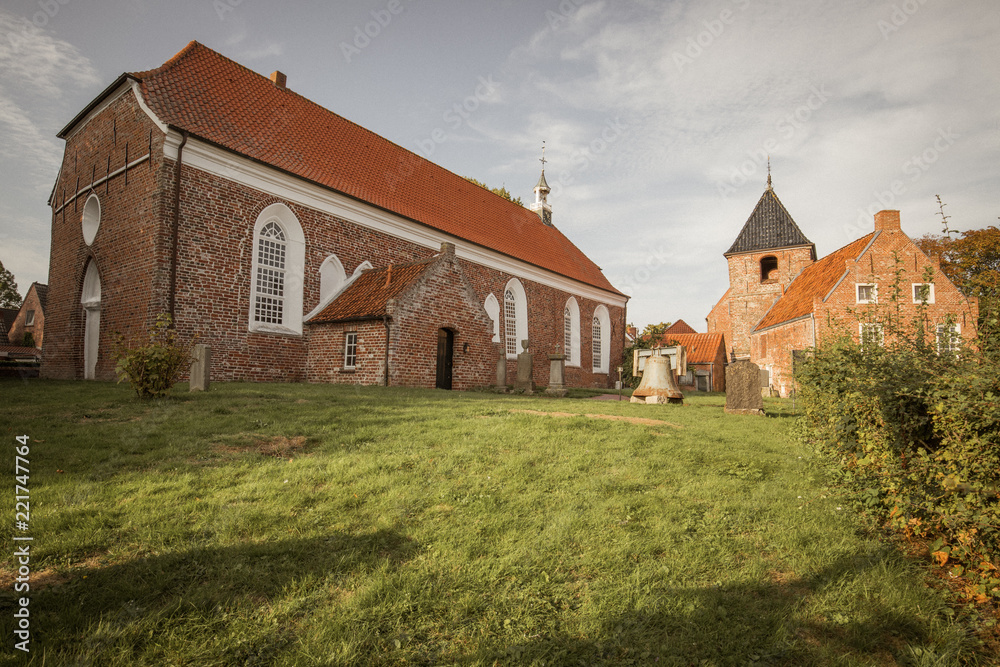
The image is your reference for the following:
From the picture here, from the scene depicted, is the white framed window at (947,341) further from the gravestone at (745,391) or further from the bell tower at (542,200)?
the bell tower at (542,200)

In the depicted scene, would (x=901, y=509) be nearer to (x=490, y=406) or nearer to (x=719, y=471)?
(x=719, y=471)

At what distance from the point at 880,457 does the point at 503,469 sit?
331 centimetres

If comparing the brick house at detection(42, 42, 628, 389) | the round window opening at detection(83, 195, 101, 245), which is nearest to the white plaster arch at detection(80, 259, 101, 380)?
the brick house at detection(42, 42, 628, 389)

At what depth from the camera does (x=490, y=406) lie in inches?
377

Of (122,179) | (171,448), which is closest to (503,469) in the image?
(171,448)

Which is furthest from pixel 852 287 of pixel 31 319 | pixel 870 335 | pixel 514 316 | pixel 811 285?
pixel 31 319

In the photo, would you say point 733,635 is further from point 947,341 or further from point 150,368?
point 150,368

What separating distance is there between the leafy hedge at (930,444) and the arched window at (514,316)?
19.9m

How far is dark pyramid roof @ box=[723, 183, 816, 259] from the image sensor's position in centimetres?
3394

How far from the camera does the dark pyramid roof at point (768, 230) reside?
111ft

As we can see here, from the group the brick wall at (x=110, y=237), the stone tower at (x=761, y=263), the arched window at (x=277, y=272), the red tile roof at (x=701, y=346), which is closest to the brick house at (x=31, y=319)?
the brick wall at (x=110, y=237)

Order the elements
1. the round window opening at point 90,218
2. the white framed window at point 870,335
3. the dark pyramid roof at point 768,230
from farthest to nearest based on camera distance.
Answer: the dark pyramid roof at point 768,230, the round window opening at point 90,218, the white framed window at point 870,335

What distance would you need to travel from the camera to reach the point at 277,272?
15.7m

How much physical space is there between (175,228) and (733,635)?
1459 cm
